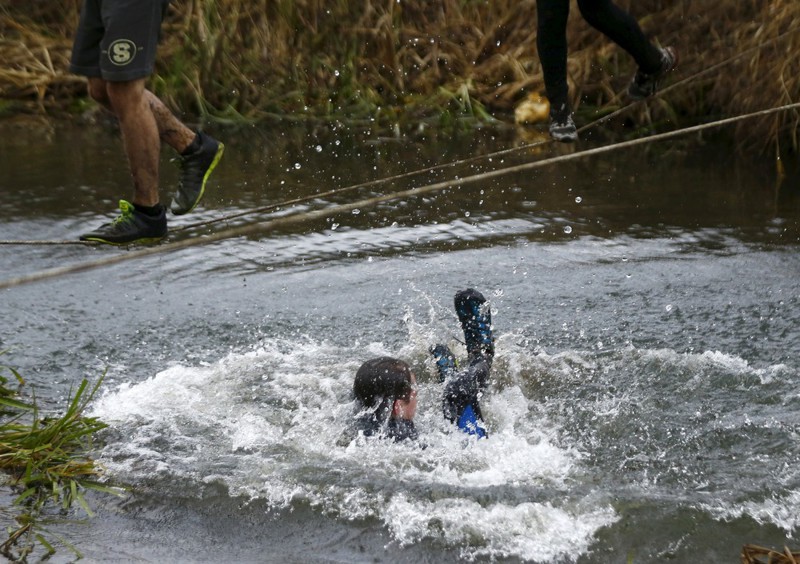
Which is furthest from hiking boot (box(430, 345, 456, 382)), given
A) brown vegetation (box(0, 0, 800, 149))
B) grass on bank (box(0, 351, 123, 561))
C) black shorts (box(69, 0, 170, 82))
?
brown vegetation (box(0, 0, 800, 149))

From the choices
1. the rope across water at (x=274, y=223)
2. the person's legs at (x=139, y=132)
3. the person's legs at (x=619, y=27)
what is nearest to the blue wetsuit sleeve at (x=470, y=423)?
the rope across water at (x=274, y=223)

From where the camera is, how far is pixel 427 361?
18.9 feet

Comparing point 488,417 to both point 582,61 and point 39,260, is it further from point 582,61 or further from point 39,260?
point 582,61

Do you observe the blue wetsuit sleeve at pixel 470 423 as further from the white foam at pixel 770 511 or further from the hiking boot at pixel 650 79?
the hiking boot at pixel 650 79

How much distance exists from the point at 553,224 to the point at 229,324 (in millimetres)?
2534

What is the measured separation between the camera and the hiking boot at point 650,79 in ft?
19.2

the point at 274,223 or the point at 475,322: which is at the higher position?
the point at 274,223

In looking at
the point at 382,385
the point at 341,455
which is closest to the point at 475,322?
the point at 382,385

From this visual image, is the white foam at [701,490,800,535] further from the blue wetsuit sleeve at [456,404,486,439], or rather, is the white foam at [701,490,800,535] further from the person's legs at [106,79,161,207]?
the person's legs at [106,79,161,207]

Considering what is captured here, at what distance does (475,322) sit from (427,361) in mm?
532

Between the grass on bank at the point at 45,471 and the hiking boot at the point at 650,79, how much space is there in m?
3.17

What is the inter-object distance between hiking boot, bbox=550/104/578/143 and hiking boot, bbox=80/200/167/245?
6.43ft

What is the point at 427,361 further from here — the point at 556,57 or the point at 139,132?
the point at 139,132

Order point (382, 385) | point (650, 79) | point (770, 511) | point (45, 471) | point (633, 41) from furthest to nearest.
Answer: point (650, 79)
point (633, 41)
point (382, 385)
point (45, 471)
point (770, 511)
